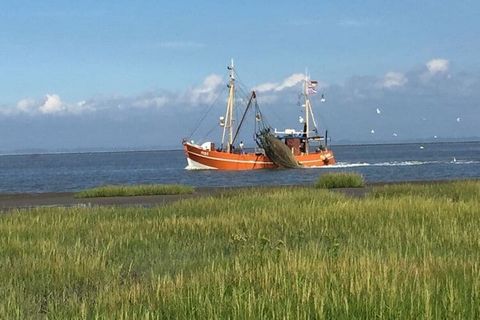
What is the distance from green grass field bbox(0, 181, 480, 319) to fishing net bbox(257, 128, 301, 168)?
196 ft

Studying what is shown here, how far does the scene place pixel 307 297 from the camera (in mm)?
6938

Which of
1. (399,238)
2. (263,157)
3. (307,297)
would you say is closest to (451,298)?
(307,297)

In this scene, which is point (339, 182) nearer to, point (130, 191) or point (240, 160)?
point (130, 191)

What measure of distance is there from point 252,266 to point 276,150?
227 ft

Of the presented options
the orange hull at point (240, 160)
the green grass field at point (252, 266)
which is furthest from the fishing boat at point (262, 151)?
the green grass field at point (252, 266)

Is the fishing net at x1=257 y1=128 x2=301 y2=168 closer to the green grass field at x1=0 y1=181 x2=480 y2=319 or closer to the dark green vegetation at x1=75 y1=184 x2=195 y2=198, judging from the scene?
the dark green vegetation at x1=75 y1=184 x2=195 y2=198

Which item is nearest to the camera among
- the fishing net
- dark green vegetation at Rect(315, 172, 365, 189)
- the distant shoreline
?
the distant shoreline

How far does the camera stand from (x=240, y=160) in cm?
8169

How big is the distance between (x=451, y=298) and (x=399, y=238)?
19.9 feet

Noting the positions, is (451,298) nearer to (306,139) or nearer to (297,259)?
(297,259)

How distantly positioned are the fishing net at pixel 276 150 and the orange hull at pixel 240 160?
1.20m

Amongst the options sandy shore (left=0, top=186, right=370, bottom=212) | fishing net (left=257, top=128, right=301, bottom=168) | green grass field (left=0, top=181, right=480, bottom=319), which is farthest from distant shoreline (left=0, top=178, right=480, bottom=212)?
fishing net (left=257, top=128, right=301, bottom=168)

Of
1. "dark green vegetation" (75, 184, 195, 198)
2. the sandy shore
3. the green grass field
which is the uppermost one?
the green grass field

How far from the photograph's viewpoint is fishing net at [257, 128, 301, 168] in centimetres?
7788
